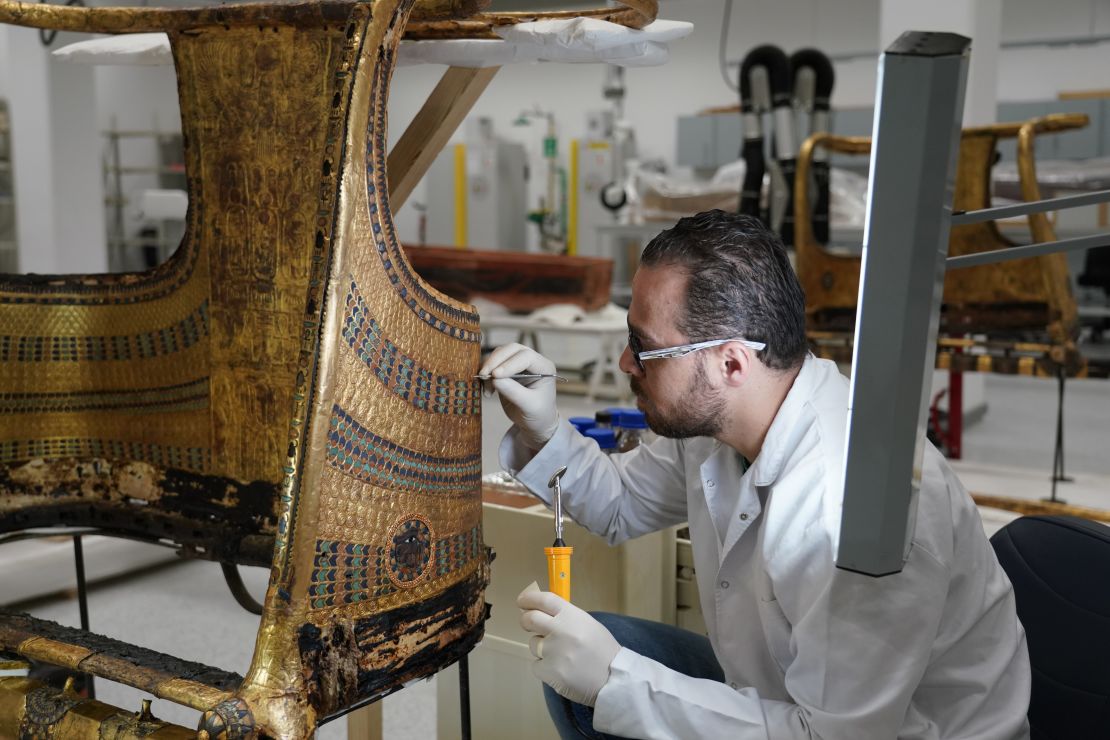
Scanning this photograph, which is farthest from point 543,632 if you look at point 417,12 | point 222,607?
point 222,607

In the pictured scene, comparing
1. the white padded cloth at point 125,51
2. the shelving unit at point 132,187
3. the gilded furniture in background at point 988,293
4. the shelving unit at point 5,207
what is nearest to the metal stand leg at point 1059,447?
the gilded furniture in background at point 988,293

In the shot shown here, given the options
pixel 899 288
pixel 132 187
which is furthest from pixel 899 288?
pixel 132 187

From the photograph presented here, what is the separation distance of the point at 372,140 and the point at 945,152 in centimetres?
68

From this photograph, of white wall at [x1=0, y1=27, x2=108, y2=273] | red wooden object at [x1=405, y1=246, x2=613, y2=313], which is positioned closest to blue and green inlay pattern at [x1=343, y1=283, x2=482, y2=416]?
white wall at [x1=0, y1=27, x2=108, y2=273]

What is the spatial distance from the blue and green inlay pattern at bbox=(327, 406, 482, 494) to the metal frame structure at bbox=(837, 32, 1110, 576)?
1.98 ft

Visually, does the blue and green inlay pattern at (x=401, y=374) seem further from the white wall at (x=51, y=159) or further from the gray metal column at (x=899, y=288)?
the white wall at (x=51, y=159)

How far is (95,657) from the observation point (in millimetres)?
1049

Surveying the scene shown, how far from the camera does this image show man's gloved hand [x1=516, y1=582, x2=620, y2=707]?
1.09 metres

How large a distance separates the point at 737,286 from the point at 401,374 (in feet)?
1.22

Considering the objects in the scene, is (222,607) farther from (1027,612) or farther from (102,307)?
(1027,612)

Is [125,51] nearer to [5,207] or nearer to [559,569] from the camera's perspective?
[559,569]

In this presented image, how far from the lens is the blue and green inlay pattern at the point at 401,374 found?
3.32 feet

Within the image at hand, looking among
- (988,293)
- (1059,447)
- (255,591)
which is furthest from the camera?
(1059,447)

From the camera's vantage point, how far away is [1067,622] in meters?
1.17
